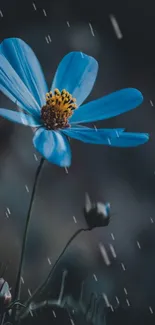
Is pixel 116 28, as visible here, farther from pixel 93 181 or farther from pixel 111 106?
pixel 111 106

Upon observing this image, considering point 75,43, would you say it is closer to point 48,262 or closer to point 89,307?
point 48,262

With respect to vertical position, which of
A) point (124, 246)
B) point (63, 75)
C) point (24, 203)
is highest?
point (63, 75)

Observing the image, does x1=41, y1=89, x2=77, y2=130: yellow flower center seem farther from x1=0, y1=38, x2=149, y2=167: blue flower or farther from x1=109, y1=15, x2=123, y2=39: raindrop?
x1=109, y1=15, x2=123, y2=39: raindrop

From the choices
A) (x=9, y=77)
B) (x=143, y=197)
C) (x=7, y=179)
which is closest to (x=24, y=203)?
(x=7, y=179)

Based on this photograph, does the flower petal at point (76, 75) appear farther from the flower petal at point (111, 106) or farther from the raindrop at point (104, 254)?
the raindrop at point (104, 254)

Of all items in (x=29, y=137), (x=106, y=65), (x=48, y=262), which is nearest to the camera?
(x=48, y=262)

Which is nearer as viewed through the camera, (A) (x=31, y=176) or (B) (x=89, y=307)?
(B) (x=89, y=307)
